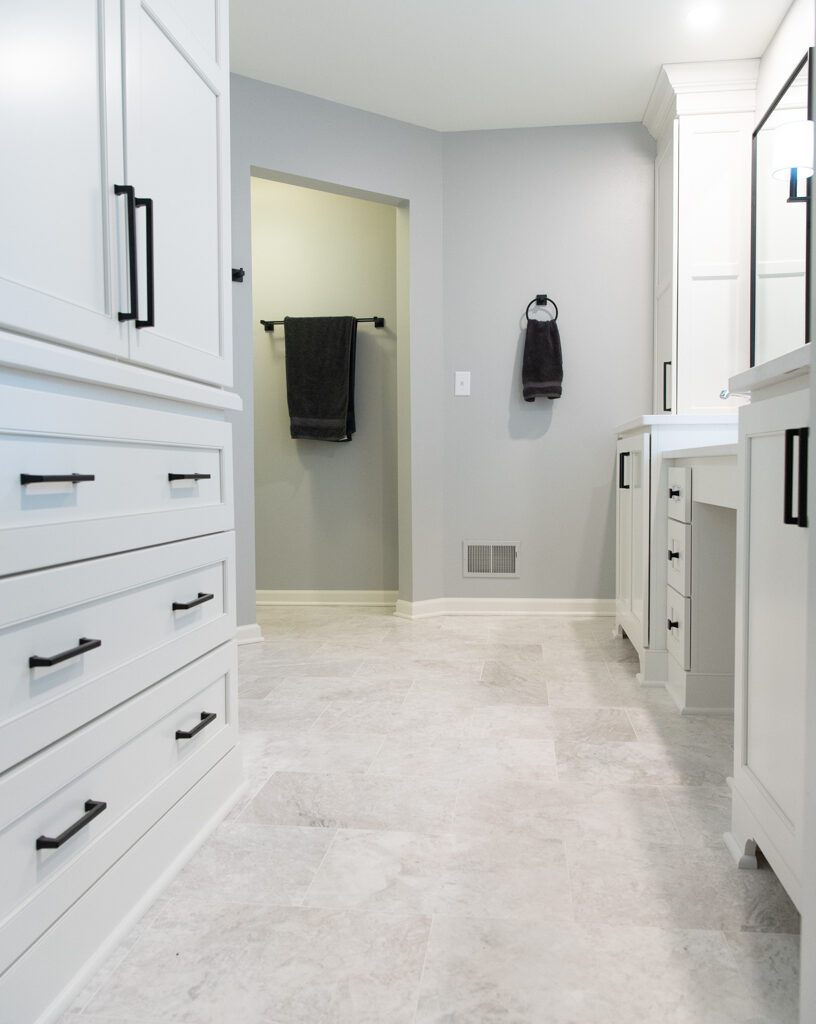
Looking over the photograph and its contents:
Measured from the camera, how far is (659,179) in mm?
3689

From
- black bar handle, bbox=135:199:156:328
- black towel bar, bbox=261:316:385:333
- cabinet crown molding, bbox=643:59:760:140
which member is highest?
cabinet crown molding, bbox=643:59:760:140

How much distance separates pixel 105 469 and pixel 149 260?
0.34 m

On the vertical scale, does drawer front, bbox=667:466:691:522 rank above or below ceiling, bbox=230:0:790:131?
below

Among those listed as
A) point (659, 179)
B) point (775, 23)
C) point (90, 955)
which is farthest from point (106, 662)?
point (659, 179)

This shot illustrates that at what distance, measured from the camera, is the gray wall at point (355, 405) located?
13.5 feet

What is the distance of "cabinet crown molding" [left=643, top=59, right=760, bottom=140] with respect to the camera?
3.22 metres

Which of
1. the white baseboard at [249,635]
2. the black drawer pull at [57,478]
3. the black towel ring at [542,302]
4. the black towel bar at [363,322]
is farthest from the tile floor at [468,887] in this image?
the black towel bar at [363,322]

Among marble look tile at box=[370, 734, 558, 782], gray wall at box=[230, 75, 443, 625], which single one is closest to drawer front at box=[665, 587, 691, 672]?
marble look tile at box=[370, 734, 558, 782]

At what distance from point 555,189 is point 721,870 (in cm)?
327

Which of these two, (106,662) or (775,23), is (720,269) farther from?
(106,662)

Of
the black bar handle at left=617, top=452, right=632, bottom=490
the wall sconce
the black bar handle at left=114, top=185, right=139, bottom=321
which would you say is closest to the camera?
the black bar handle at left=114, top=185, right=139, bottom=321

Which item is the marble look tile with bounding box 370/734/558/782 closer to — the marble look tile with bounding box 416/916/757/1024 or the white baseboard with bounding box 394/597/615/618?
the marble look tile with bounding box 416/916/757/1024

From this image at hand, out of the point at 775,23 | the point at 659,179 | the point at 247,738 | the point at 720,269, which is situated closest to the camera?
the point at 247,738

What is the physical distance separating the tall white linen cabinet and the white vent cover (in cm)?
241
